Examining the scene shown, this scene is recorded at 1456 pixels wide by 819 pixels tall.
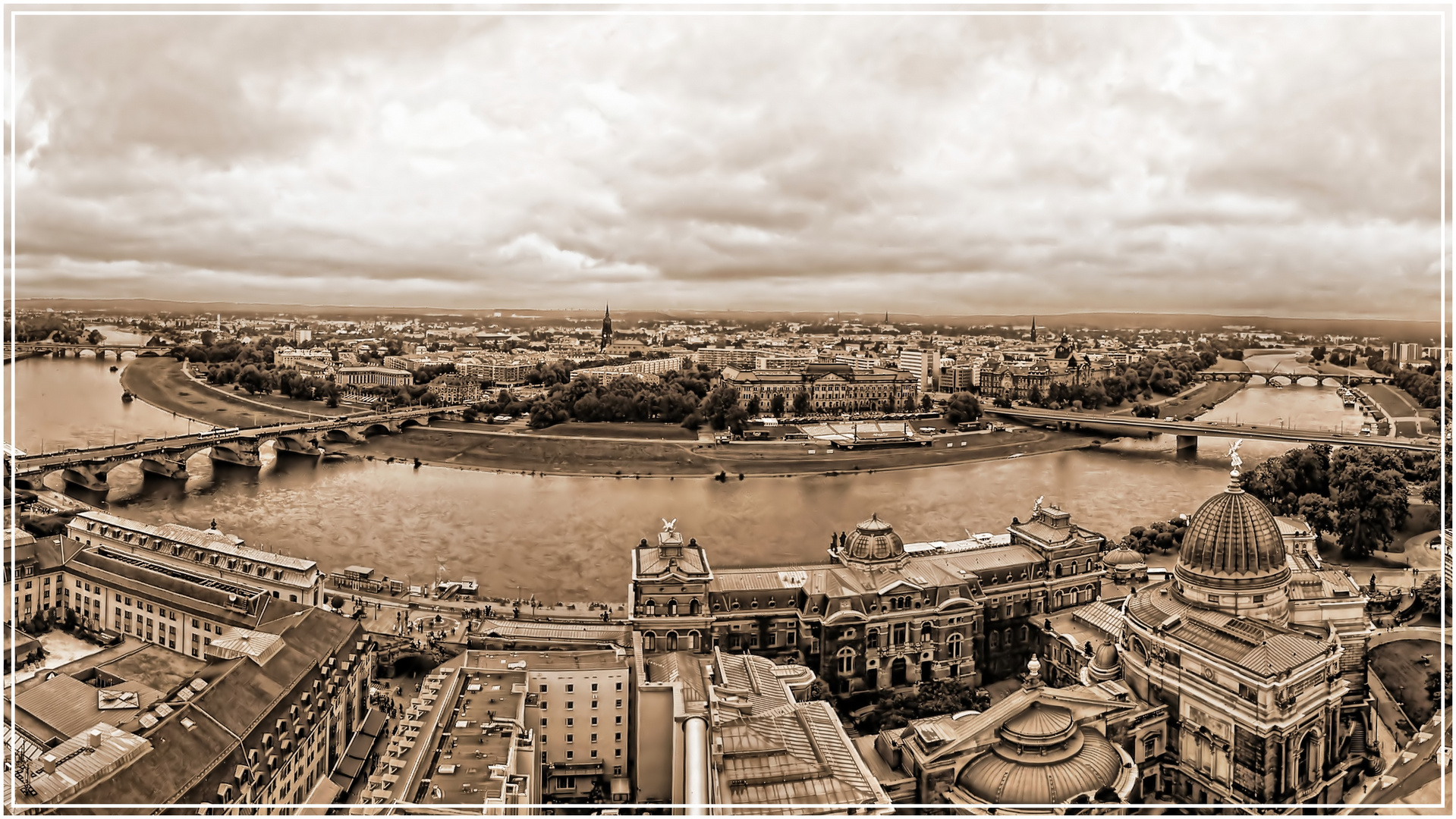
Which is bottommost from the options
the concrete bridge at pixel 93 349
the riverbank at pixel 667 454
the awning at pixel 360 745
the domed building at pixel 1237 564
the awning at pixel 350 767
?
the awning at pixel 350 767

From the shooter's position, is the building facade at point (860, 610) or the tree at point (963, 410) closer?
the building facade at point (860, 610)

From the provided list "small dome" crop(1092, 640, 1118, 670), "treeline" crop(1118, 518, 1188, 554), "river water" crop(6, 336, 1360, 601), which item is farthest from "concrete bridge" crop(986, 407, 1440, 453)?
"small dome" crop(1092, 640, 1118, 670)

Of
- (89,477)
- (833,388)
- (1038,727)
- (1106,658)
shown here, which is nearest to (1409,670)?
(1106,658)

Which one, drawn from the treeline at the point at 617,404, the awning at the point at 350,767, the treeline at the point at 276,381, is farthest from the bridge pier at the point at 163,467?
the awning at the point at 350,767

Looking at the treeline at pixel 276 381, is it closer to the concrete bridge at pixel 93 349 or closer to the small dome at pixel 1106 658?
the concrete bridge at pixel 93 349

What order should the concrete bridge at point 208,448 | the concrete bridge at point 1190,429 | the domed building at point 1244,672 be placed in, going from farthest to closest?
the concrete bridge at point 1190,429
the concrete bridge at point 208,448
the domed building at point 1244,672

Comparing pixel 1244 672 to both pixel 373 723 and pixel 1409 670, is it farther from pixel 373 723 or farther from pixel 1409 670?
pixel 373 723

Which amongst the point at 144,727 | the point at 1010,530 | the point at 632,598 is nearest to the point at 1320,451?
the point at 1010,530

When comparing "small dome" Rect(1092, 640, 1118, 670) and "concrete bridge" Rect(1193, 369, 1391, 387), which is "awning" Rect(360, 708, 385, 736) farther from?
"concrete bridge" Rect(1193, 369, 1391, 387)

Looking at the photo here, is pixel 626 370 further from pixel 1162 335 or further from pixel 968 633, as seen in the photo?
pixel 968 633
